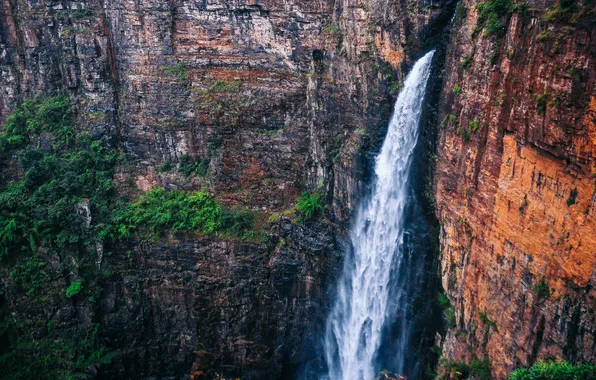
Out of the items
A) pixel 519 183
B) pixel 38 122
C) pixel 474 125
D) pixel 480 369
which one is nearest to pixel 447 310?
pixel 480 369

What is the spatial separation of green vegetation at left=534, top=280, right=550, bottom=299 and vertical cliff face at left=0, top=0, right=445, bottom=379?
30.8 ft

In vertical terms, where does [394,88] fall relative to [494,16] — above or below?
below

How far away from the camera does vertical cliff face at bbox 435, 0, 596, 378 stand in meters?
10.4

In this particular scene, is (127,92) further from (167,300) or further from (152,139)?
(167,300)

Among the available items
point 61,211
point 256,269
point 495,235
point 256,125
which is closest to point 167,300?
point 256,269

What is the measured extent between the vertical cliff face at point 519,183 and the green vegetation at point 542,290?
0.02m

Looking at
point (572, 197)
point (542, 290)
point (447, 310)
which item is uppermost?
point (572, 197)

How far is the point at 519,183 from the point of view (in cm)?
1212

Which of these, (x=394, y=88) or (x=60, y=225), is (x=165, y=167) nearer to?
(x=60, y=225)

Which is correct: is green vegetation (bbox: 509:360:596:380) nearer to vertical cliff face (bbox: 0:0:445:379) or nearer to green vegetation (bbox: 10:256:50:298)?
vertical cliff face (bbox: 0:0:445:379)

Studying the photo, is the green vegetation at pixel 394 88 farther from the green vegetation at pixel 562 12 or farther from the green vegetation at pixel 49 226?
the green vegetation at pixel 49 226

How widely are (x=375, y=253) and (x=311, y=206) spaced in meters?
3.60

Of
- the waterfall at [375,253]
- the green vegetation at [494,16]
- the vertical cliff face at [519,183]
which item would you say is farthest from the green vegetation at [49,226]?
the green vegetation at [494,16]

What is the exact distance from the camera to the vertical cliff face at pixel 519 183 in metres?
10.4
